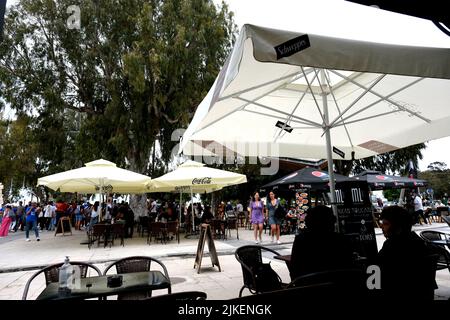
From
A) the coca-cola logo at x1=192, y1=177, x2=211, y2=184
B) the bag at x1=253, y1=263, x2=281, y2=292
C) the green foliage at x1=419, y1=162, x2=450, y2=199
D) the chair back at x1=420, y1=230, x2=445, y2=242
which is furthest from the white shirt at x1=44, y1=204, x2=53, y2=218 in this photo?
the green foliage at x1=419, y1=162, x2=450, y2=199

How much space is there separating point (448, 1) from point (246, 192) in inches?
1206

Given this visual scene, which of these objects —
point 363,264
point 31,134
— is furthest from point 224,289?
point 31,134

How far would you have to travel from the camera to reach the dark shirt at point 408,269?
2512 mm

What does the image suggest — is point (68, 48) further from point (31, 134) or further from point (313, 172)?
point (313, 172)

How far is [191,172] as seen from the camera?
11.5 m

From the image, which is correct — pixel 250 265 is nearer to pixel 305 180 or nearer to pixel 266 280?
pixel 266 280

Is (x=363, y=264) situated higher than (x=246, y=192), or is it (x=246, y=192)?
(x=246, y=192)

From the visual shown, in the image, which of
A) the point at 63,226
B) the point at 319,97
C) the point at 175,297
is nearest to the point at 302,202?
the point at 319,97

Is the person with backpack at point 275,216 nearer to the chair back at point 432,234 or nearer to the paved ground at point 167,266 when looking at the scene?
the paved ground at point 167,266

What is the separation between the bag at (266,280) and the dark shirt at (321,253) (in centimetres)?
49

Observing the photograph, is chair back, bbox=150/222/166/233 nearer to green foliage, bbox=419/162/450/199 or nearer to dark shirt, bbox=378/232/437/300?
dark shirt, bbox=378/232/437/300

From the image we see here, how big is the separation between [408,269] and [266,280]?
1.39 metres
